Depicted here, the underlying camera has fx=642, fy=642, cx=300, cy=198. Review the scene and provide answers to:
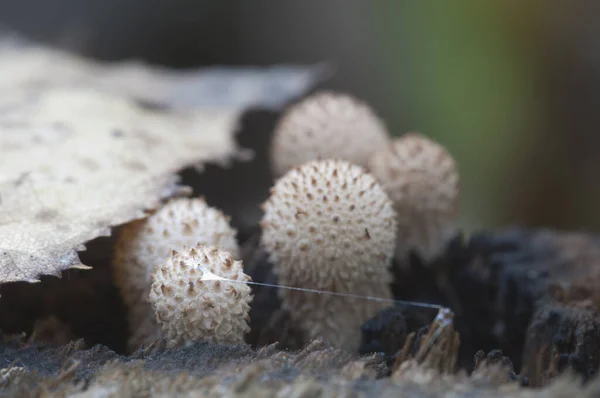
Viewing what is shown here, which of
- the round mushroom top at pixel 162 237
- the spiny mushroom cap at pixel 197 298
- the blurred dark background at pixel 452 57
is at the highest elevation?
the blurred dark background at pixel 452 57

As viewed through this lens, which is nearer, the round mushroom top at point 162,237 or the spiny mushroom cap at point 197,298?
the spiny mushroom cap at point 197,298

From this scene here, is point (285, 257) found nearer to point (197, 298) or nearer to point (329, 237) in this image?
point (329, 237)

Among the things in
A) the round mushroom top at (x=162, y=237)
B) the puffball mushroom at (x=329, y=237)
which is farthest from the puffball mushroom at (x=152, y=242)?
the puffball mushroom at (x=329, y=237)

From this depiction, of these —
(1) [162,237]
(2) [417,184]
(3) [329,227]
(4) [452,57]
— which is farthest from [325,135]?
(4) [452,57]

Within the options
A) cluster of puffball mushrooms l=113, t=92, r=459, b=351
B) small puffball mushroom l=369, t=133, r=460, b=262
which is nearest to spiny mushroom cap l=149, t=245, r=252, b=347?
cluster of puffball mushrooms l=113, t=92, r=459, b=351

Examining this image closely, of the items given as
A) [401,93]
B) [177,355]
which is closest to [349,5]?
[401,93]

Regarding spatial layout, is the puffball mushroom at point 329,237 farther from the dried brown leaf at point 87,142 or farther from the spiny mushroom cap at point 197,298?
the dried brown leaf at point 87,142

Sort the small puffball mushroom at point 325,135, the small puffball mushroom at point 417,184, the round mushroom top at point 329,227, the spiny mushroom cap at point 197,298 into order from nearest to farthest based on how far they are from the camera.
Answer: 1. the spiny mushroom cap at point 197,298
2. the round mushroom top at point 329,227
3. the small puffball mushroom at point 417,184
4. the small puffball mushroom at point 325,135
